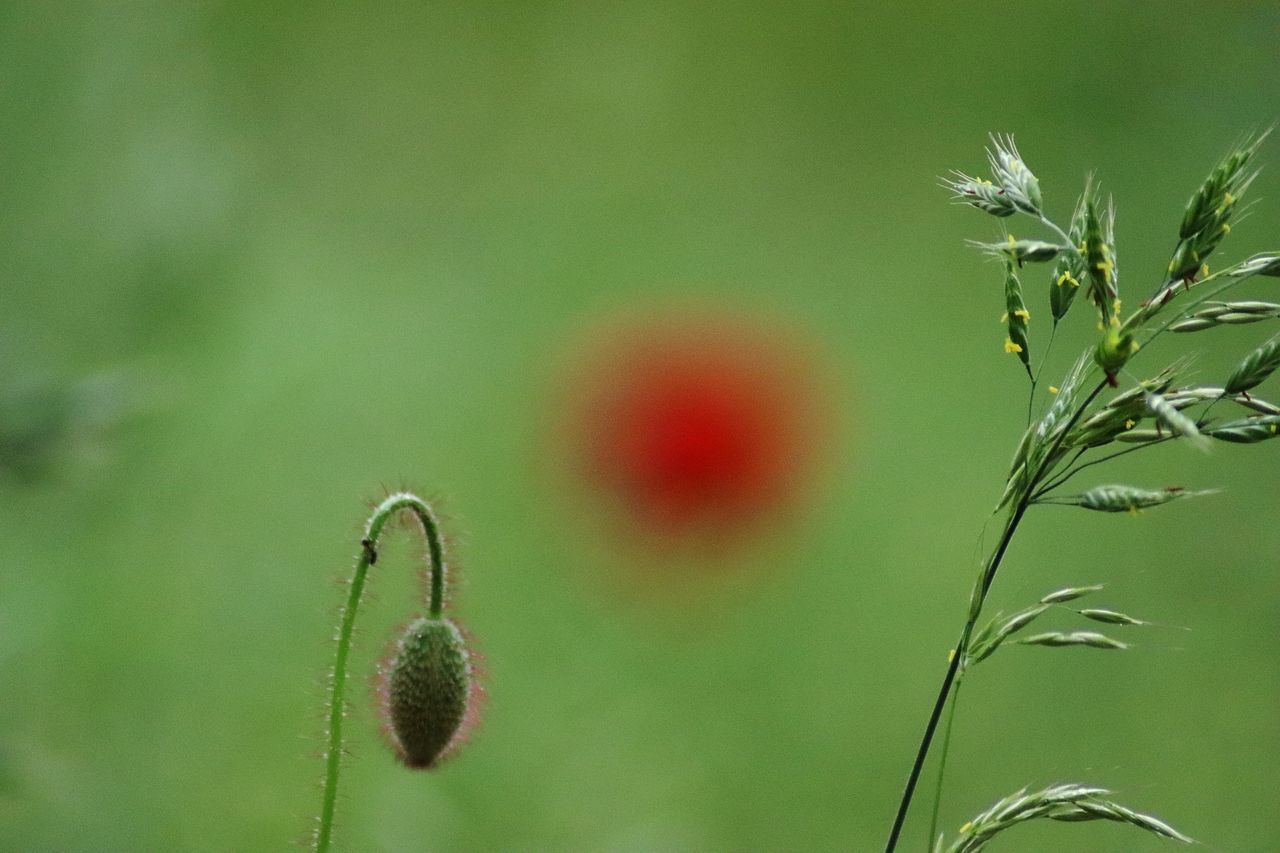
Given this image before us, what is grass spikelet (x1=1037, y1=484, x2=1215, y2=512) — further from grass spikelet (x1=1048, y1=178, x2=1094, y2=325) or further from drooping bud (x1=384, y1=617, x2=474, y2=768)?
drooping bud (x1=384, y1=617, x2=474, y2=768)

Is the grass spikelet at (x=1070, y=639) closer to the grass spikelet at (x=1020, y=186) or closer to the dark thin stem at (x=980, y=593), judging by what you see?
the dark thin stem at (x=980, y=593)

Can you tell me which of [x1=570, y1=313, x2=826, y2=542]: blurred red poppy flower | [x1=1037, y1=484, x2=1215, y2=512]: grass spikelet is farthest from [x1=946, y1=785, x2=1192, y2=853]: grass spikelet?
[x1=570, y1=313, x2=826, y2=542]: blurred red poppy flower

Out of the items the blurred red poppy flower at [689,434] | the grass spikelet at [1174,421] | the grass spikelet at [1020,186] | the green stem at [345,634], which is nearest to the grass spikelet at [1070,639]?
the grass spikelet at [1174,421]

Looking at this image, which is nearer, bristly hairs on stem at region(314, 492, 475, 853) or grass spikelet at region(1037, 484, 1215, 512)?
grass spikelet at region(1037, 484, 1215, 512)

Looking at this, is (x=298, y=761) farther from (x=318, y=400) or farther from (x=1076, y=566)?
(x=1076, y=566)

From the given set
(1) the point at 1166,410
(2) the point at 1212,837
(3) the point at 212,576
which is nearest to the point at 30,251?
(3) the point at 212,576

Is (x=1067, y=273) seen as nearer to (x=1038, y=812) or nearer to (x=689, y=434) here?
(x=1038, y=812)

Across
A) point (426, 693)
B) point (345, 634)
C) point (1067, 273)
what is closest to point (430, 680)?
point (426, 693)
